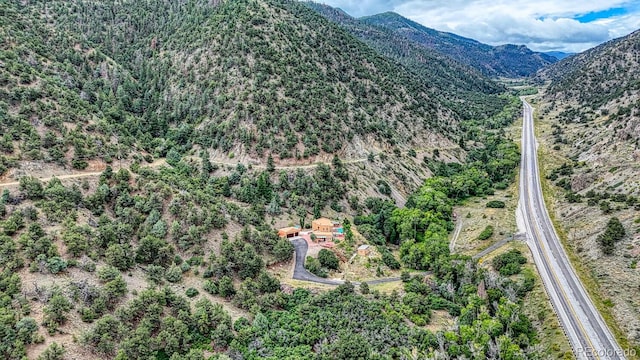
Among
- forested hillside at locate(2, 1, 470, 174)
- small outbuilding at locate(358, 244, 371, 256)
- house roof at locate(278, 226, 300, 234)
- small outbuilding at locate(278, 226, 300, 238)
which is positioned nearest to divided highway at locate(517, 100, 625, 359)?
small outbuilding at locate(358, 244, 371, 256)

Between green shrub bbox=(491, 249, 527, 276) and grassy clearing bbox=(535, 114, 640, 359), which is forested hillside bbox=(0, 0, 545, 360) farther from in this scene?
grassy clearing bbox=(535, 114, 640, 359)

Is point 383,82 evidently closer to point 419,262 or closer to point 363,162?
point 363,162

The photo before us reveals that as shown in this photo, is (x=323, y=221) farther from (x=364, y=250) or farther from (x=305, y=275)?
(x=305, y=275)

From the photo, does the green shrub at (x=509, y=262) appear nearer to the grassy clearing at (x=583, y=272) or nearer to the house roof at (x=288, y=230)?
the grassy clearing at (x=583, y=272)

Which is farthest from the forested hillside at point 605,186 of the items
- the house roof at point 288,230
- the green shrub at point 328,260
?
the house roof at point 288,230

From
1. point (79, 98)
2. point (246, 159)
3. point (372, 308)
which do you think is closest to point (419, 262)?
point (372, 308)
